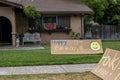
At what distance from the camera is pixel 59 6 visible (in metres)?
27.1

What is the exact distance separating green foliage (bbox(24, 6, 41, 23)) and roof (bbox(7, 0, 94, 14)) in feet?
2.81

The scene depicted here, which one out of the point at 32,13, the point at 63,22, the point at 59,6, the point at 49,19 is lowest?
the point at 63,22

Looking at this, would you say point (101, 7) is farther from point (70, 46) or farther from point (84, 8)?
point (70, 46)

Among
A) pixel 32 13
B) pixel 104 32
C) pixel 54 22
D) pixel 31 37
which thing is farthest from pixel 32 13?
pixel 104 32

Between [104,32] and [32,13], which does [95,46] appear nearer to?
[32,13]

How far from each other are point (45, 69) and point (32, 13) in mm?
12736

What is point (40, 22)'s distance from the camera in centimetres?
2639

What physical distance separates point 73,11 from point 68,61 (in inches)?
493

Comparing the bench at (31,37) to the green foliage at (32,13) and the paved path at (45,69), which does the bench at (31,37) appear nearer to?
the green foliage at (32,13)

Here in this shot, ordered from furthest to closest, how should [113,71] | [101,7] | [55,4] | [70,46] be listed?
1. [101,7]
2. [55,4]
3. [70,46]
4. [113,71]

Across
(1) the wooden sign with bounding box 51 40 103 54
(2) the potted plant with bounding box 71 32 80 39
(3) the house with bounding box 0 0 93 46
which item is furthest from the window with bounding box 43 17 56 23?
(1) the wooden sign with bounding box 51 40 103 54

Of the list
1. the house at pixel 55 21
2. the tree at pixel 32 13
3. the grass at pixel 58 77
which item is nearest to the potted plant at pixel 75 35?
the house at pixel 55 21

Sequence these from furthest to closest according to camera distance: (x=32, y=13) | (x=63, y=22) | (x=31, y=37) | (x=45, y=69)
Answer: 1. (x=63, y=22)
2. (x=32, y=13)
3. (x=31, y=37)
4. (x=45, y=69)

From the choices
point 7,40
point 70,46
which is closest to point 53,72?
point 70,46
